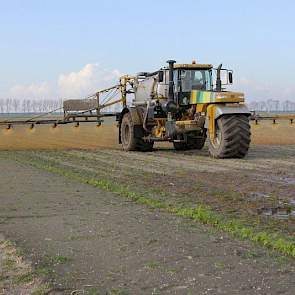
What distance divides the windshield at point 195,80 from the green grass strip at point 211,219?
7445 mm

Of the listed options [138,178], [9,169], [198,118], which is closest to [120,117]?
[198,118]

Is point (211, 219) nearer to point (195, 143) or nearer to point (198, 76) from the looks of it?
point (198, 76)

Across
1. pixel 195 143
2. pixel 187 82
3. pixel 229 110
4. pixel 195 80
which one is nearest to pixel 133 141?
pixel 195 143

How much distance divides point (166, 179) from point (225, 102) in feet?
17.3

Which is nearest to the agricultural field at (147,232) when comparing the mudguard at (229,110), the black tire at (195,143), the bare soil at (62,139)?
the mudguard at (229,110)

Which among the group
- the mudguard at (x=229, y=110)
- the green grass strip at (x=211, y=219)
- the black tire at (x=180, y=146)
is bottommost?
the green grass strip at (x=211, y=219)

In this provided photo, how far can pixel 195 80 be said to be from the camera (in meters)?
18.0

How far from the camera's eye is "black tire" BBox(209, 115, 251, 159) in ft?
51.2

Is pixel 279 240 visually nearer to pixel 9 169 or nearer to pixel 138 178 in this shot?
pixel 138 178

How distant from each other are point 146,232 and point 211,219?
107cm

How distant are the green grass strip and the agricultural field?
0.04 ft

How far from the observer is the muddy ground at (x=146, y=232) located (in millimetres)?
4723

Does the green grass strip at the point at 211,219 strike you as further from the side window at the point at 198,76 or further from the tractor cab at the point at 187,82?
the side window at the point at 198,76

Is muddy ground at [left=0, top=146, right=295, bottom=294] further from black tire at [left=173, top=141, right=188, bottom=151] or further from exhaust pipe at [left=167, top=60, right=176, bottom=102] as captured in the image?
black tire at [left=173, top=141, right=188, bottom=151]
